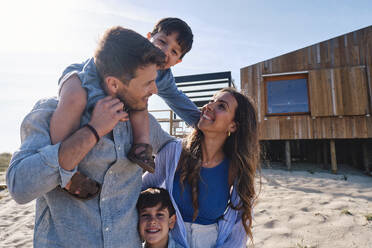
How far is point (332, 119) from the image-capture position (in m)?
9.74

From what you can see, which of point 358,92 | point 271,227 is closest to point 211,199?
point 271,227

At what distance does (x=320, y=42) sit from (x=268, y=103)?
321 cm

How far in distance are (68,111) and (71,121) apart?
5 cm

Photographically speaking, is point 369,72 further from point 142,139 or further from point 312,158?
point 142,139

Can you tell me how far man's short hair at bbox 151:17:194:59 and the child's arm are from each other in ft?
4.36

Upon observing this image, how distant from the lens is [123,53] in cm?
125

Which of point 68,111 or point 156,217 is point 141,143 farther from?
point 156,217

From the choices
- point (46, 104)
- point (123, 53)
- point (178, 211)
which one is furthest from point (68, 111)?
point (178, 211)

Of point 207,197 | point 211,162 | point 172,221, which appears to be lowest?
point 172,221

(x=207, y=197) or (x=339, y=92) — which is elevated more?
(x=339, y=92)

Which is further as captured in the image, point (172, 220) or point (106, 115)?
point (172, 220)

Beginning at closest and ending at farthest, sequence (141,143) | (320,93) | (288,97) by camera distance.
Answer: (141,143) → (320,93) → (288,97)

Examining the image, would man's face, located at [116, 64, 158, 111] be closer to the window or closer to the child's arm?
the child's arm

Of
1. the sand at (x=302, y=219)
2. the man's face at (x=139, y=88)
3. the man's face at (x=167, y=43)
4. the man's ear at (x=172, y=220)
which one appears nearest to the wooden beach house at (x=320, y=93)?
the sand at (x=302, y=219)
